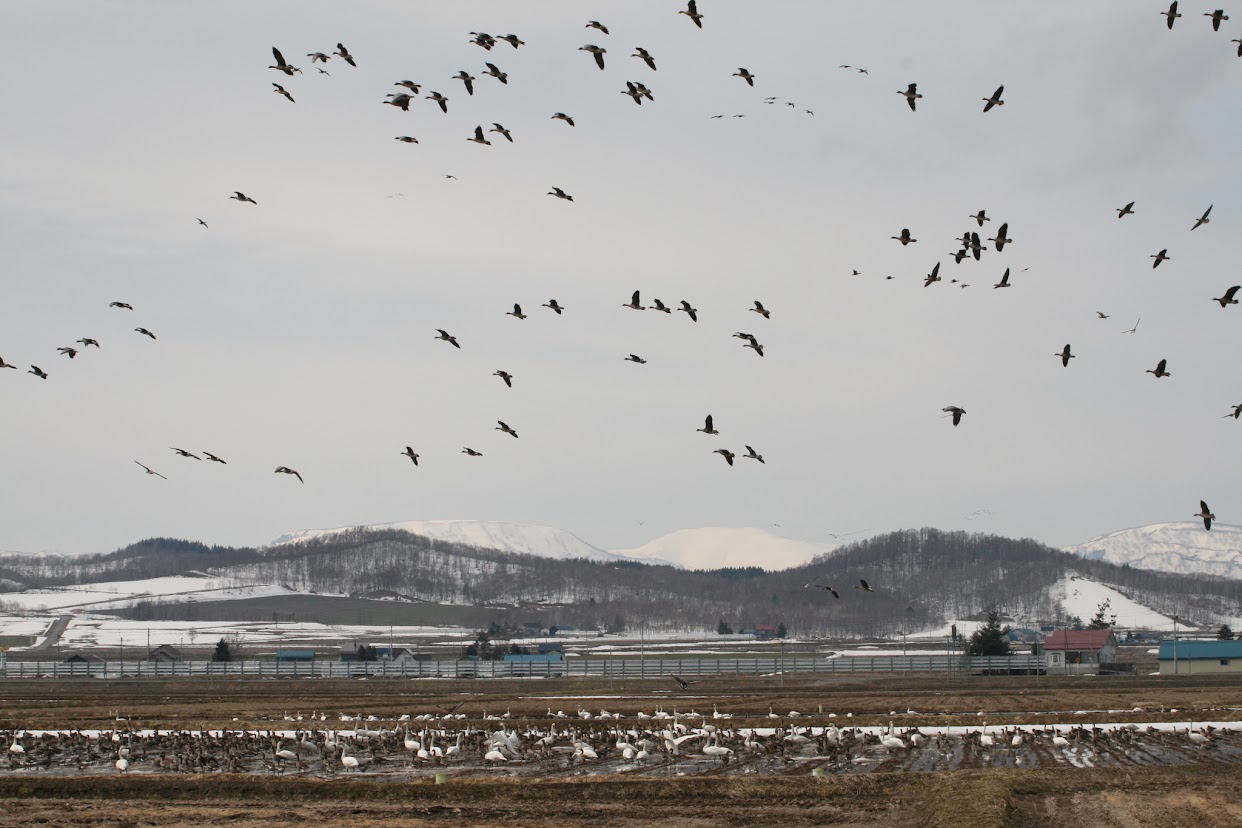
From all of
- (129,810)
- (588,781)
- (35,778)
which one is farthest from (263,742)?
(588,781)

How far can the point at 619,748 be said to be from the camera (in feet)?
124

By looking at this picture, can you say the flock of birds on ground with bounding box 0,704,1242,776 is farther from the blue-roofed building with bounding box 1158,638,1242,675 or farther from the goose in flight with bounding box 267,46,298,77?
the blue-roofed building with bounding box 1158,638,1242,675

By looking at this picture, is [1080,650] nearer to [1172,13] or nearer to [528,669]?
[528,669]

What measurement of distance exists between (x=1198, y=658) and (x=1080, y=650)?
1184cm

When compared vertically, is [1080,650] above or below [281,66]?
below

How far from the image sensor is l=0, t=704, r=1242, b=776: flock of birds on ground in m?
35.0

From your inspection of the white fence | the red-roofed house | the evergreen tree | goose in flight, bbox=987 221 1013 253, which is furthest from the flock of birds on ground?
the red-roofed house

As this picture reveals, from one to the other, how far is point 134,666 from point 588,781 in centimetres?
9155

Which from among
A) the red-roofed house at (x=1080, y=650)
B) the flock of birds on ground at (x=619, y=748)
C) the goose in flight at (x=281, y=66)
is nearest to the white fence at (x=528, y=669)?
the red-roofed house at (x=1080, y=650)

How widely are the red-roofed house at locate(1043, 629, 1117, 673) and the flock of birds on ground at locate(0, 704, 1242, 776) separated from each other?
61580 mm

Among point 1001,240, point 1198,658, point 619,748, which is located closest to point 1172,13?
point 1001,240

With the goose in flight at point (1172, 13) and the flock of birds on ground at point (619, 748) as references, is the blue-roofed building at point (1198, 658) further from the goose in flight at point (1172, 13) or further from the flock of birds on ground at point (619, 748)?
the goose in flight at point (1172, 13)

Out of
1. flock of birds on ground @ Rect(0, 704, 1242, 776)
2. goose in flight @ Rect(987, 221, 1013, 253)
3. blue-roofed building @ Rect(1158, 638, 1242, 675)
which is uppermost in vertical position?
goose in flight @ Rect(987, 221, 1013, 253)

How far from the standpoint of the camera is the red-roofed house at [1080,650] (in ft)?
340
